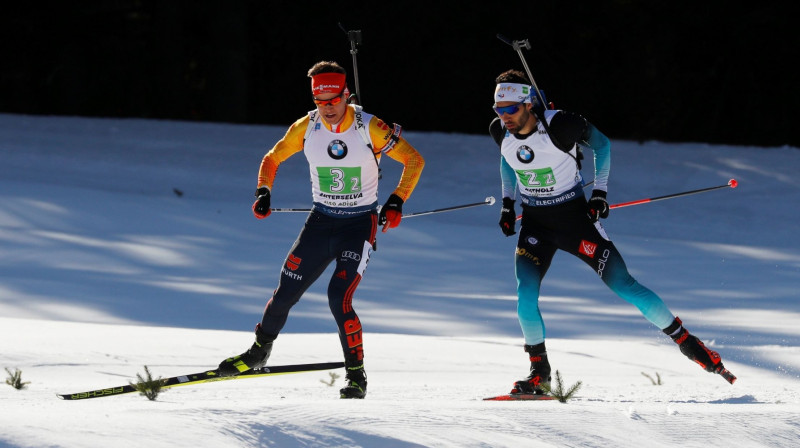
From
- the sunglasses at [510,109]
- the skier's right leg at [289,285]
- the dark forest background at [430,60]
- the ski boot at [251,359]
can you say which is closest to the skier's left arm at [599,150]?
the sunglasses at [510,109]

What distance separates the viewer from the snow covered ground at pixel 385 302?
4.44m

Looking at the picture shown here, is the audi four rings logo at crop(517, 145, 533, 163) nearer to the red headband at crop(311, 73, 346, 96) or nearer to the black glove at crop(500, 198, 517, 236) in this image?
the black glove at crop(500, 198, 517, 236)

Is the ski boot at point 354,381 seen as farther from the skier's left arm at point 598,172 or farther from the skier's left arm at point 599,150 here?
the skier's left arm at point 599,150

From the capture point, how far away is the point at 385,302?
981 centimetres

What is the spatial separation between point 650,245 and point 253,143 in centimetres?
673

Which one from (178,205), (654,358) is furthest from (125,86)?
(654,358)

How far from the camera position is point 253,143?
16.7 meters

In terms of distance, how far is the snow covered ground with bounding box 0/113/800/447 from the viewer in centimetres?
444

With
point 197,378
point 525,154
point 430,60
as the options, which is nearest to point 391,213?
point 525,154

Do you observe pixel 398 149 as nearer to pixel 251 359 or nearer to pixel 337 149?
pixel 337 149

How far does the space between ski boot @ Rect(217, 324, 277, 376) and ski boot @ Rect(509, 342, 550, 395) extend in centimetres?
137

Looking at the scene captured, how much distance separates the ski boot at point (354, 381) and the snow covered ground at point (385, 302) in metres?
0.28

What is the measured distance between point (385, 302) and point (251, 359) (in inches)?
148

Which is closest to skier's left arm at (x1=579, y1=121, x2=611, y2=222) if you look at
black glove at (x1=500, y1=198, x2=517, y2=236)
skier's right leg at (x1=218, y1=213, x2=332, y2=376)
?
black glove at (x1=500, y1=198, x2=517, y2=236)
